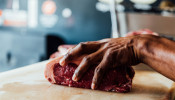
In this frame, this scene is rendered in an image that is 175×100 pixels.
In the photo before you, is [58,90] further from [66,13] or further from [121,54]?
[66,13]

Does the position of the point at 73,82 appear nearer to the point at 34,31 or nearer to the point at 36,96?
the point at 36,96

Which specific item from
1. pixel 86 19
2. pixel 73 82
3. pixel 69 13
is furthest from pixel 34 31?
pixel 73 82

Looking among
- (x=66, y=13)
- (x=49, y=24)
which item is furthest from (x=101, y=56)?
(x=49, y=24)

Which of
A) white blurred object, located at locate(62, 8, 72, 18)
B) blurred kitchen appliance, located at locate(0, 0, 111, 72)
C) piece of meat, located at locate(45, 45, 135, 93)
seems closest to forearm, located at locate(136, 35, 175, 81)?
piece of meat, located at locate(45, 45, 135, 93)

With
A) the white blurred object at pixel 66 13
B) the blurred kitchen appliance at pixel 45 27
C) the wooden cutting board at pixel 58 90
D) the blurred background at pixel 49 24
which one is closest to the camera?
the wooden cutting board at pixel 58 90

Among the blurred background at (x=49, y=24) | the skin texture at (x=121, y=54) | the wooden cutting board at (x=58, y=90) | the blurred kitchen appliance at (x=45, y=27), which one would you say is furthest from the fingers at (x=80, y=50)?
the blurred kitchen appliance at (x=45, y=27)

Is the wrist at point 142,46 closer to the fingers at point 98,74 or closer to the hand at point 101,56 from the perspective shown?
the hand at point 101,56
